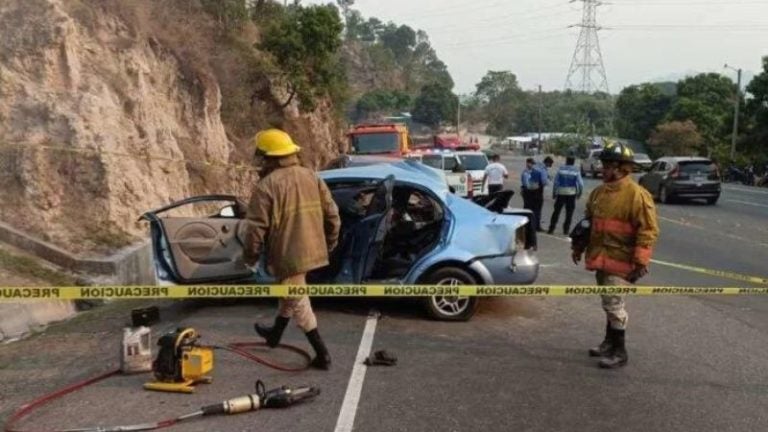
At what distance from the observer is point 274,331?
20.2ft

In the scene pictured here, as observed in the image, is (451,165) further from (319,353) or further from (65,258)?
(319,353)

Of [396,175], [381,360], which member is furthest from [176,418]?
[396,175]

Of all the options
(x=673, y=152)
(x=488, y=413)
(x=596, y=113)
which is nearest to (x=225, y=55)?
(x=488, y=413)

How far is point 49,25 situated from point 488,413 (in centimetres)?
1083

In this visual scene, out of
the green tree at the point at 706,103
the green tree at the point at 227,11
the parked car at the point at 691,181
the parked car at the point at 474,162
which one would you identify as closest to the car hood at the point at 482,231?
the parked car at the point at 474,162

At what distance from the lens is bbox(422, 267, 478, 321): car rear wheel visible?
759 cm

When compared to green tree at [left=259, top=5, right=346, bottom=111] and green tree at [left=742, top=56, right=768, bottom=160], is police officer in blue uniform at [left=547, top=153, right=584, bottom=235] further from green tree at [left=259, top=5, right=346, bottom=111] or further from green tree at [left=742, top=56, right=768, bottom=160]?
green tree at [left=742, top=56, right=768, bottom=160]

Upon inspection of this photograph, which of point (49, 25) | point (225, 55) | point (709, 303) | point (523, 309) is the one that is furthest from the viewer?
point (225, 55)

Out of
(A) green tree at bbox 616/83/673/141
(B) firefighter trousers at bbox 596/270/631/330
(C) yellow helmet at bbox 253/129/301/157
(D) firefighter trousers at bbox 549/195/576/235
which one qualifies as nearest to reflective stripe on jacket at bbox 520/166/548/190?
(D) firefighter trousers at bbox 549/195/576/235

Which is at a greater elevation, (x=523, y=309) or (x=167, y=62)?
(x=167, y=62)

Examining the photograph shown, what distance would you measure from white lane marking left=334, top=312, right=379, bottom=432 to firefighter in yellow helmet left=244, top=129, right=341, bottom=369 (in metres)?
0.36

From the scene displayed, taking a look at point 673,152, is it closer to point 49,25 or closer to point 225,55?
point 225,55

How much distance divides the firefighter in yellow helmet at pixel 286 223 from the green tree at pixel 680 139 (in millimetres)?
59544

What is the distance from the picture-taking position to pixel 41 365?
6.28 meters
